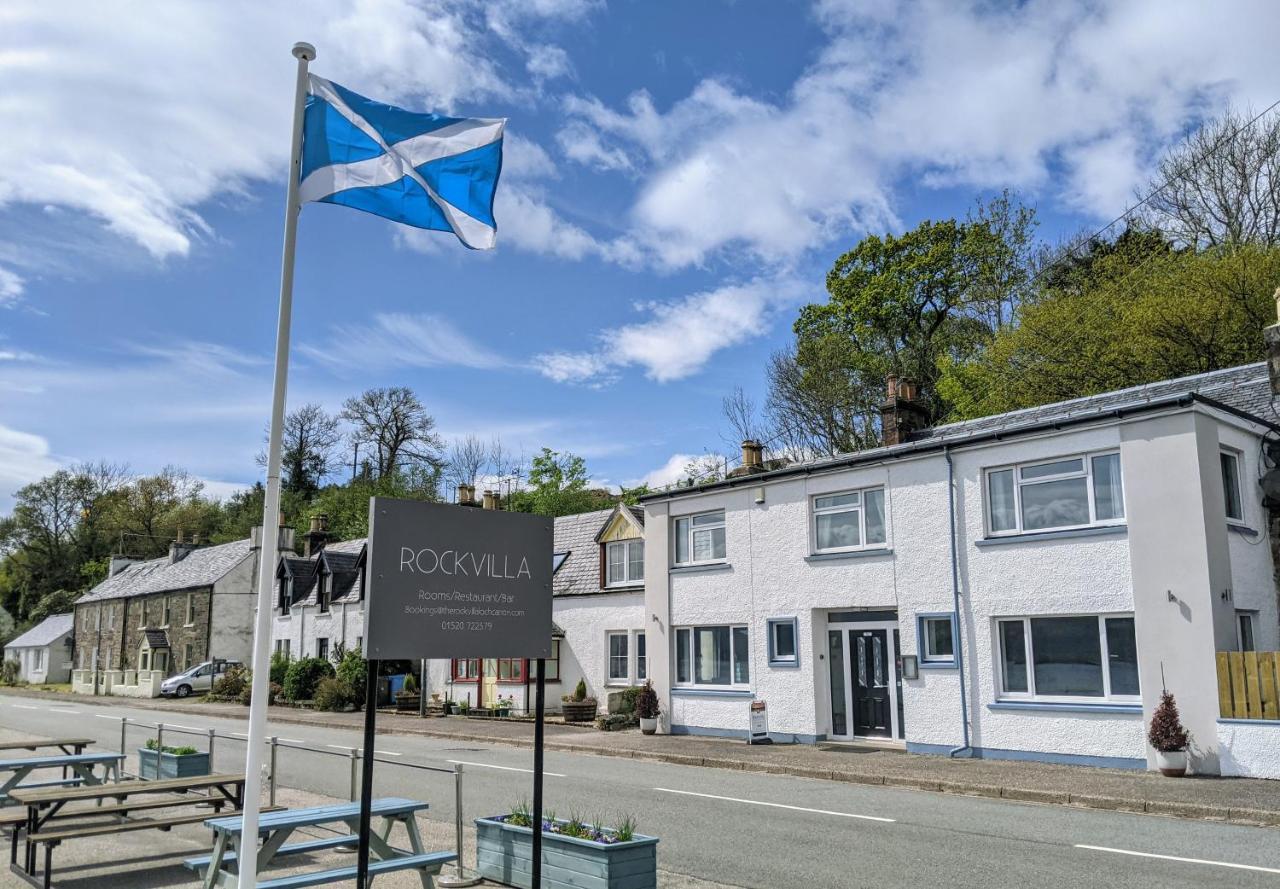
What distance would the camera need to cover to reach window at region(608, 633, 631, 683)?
29.8m

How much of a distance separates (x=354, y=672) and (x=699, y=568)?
17462 millimetres

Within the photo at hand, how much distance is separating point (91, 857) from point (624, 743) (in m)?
13.8

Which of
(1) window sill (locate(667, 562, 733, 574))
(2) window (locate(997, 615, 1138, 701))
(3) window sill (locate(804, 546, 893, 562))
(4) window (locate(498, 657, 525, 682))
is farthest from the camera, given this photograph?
(4) window (locate(498, 657, 525, 682))

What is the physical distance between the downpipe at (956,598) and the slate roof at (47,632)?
214 ft

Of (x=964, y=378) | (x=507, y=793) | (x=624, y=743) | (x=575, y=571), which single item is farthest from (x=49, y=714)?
(x=964, y=378)

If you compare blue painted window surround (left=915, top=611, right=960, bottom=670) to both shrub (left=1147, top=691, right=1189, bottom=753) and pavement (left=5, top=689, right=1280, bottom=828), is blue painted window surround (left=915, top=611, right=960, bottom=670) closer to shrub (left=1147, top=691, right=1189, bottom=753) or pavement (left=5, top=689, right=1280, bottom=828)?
pavement (left=5, top=689, right=1280, bottom=828)

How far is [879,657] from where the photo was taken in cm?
2148

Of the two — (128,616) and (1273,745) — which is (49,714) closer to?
(128,616)

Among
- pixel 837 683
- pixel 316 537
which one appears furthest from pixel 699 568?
pixel 316 537

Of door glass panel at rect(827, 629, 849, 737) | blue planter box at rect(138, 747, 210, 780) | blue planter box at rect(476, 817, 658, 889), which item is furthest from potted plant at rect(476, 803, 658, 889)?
door glass panel at rect(827, 629, 849, 737)

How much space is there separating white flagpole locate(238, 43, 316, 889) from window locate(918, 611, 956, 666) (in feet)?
51.0

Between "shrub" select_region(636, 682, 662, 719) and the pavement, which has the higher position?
"shrub" select_region(636, 682, 662, 719)

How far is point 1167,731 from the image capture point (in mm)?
15773

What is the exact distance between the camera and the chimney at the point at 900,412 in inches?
1053
